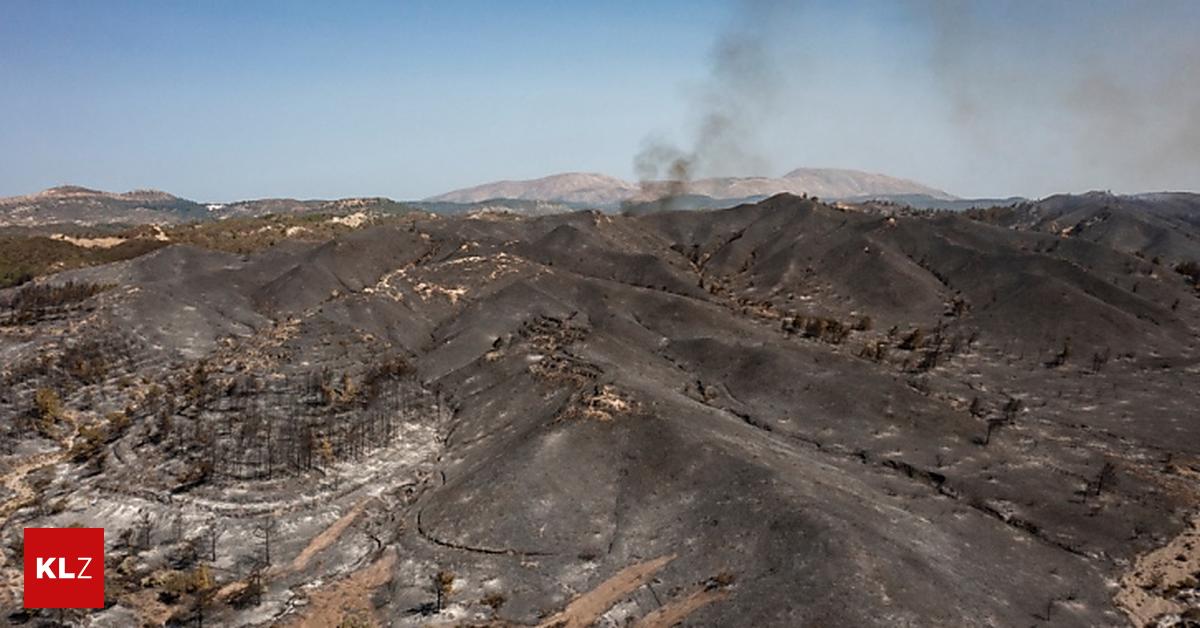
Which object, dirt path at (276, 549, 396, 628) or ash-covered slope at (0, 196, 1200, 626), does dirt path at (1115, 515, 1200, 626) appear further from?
dirt path at (276, 549, 396, 628)

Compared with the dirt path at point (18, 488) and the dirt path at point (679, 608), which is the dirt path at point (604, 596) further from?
the dirt path at point (18, 488)

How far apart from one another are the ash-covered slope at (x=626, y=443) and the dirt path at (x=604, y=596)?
14 cm

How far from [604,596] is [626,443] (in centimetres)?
1184

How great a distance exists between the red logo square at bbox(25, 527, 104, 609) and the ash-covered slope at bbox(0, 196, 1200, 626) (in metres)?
1.05

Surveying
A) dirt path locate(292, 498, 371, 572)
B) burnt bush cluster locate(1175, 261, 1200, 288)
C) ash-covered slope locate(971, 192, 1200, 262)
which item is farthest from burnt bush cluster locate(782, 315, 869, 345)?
ash-covered slope locate(971, 192, 1200, 262)

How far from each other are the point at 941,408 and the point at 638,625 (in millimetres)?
30940

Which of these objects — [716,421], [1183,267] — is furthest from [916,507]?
[1183,267]

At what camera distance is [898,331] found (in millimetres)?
70438

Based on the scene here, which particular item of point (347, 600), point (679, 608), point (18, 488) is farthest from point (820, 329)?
point (18, 488)

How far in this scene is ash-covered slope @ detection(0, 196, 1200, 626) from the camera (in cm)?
2803

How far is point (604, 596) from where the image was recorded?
2778cm

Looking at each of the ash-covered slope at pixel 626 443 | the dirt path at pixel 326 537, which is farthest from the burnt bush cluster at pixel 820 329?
the dirt path at pixel 326 537

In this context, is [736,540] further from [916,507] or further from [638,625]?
[916,507]

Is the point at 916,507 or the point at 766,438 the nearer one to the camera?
the point at 916,507
